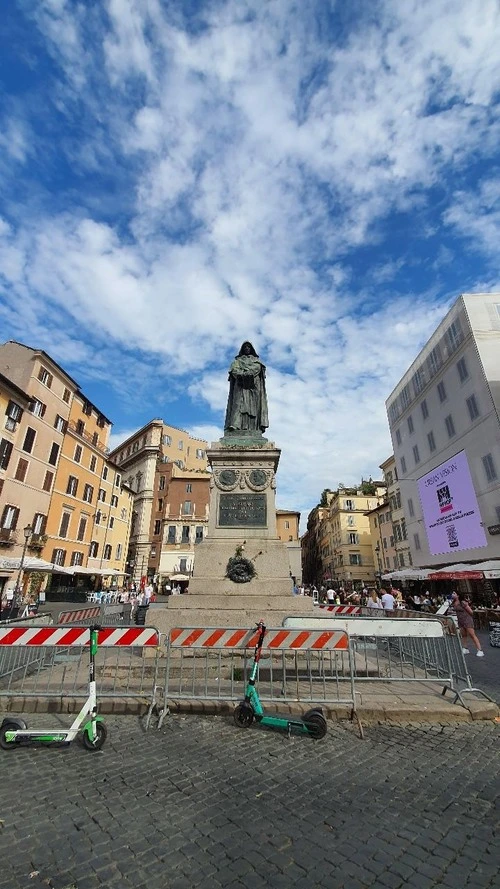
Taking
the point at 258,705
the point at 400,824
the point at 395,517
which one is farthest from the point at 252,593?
the point at 395,517

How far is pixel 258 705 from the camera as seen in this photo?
5348 millimetres

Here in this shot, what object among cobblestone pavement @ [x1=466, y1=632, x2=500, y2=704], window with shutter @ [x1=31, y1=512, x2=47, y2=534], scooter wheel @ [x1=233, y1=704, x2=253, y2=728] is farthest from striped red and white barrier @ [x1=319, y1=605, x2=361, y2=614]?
window with shutter @ [x1=31, y1=512, x2=47, y2=534]

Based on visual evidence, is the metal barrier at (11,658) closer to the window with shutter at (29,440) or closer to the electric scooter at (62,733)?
the electric scooter at (62,733)

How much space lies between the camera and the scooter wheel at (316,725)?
505cm

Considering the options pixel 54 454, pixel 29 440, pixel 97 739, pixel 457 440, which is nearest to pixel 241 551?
pixel 97 739

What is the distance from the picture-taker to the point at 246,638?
20.5 ft

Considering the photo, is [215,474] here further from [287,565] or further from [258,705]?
[258,705]

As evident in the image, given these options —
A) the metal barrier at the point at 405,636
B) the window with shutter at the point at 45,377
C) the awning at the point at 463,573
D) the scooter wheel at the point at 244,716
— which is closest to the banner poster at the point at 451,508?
the awning at the point at 463,573

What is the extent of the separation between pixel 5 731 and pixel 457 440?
3106 centimetres

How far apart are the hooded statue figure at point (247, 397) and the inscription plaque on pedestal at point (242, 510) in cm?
229

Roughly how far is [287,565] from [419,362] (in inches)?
1265

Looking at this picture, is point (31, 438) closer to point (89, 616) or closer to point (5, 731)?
point (89, 616)

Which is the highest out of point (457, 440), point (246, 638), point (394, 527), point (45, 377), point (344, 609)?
point (45, 377)

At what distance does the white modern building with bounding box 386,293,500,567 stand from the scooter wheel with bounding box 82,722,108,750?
26.0 metres
